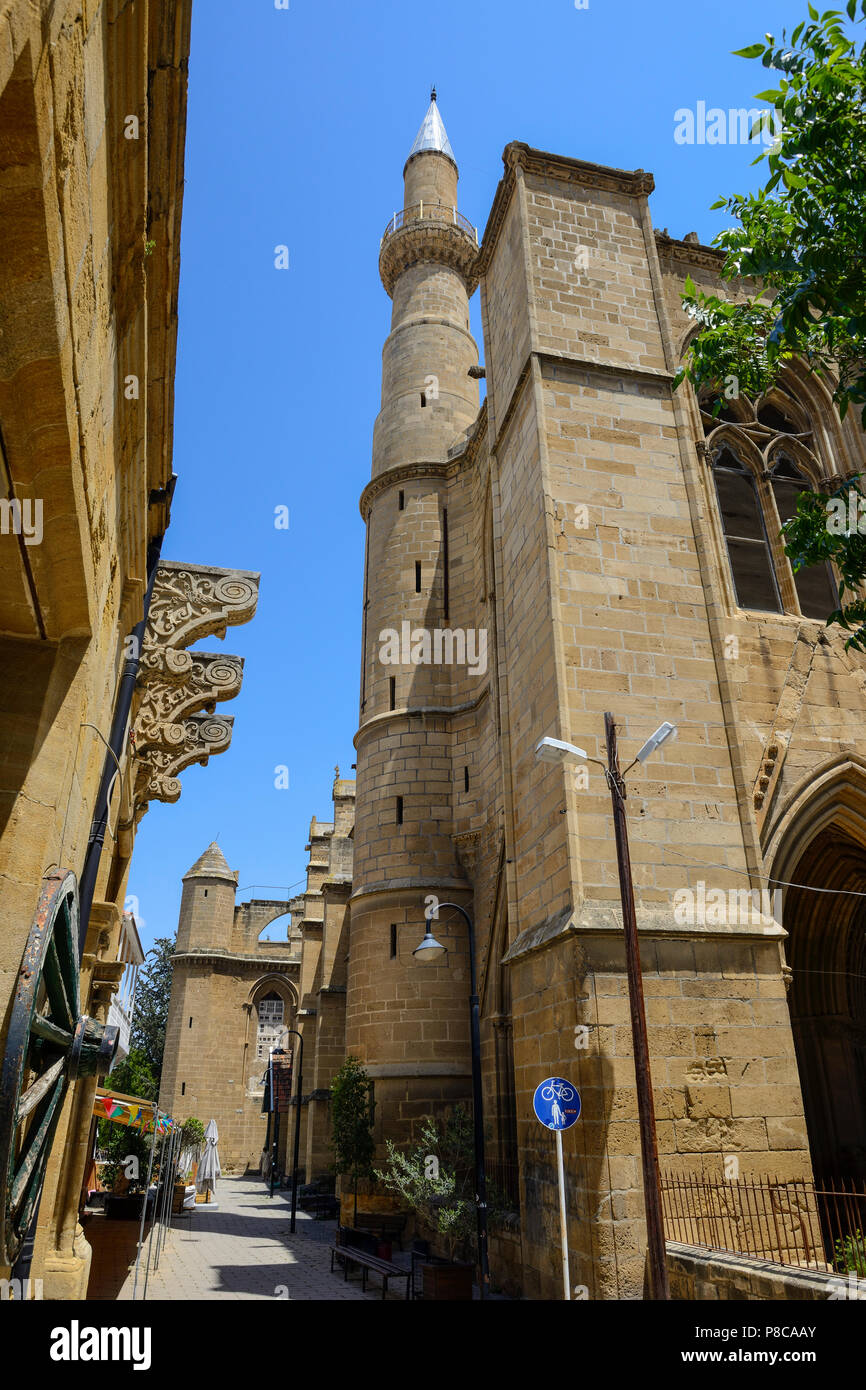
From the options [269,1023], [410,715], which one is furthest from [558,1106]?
[269,1023]

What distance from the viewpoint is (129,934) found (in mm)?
13148

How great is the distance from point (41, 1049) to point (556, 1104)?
16.2 ft

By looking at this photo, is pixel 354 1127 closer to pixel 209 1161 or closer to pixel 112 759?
pixel 112 759

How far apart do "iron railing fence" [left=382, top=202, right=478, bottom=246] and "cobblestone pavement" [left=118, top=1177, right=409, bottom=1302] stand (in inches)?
964

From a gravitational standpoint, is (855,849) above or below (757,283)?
below

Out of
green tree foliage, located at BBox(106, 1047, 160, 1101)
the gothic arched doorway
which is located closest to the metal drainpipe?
the gothic arched doorway

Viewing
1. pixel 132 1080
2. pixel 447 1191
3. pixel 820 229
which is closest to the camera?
pixel 820 229

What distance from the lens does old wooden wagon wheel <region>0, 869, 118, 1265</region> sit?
2605mm

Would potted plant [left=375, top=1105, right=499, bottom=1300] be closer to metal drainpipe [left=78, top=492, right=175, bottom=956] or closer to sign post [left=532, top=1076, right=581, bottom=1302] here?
sign post [left=532, top=1076, right=581, bottom=1302]

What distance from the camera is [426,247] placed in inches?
947
